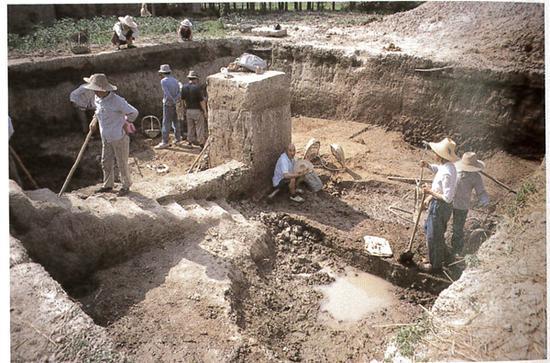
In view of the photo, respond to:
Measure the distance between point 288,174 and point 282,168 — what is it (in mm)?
135

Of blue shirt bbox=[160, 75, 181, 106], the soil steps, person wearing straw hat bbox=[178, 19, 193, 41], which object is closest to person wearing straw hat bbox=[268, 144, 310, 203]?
the soil steps

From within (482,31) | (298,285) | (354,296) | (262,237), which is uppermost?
(482,31)

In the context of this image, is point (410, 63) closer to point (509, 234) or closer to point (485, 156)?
point (485, 156)

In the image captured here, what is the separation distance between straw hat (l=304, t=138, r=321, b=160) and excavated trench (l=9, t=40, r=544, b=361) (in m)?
0.77

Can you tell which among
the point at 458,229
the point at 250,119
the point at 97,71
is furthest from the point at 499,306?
the point at 97,71

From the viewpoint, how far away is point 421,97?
10250 millimetres

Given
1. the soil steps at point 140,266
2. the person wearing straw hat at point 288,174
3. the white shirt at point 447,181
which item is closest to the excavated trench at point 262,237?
the soil steps at point 140,266

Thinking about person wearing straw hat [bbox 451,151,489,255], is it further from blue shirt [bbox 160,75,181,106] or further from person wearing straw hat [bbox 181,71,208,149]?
blue shirt [bbox 160,75,181,106]

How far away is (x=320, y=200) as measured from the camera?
25.4ft

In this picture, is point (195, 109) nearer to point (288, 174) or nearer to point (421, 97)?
point (288, 174)

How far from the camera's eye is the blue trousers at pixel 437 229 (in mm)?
5762

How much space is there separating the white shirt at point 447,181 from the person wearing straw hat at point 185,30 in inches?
319

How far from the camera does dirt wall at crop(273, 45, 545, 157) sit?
29.4 feet

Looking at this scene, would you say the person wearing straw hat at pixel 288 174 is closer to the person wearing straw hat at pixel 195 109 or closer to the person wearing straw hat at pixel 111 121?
the person wearing straw hat at pixel 111 121
